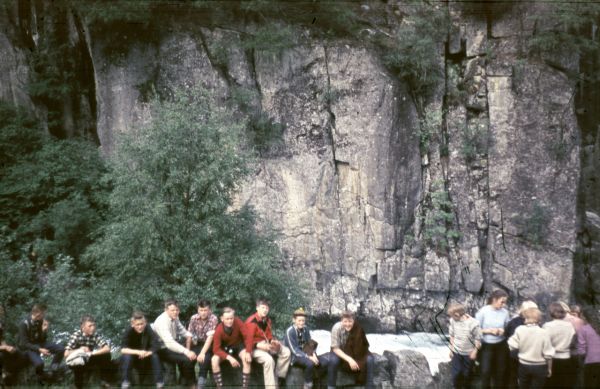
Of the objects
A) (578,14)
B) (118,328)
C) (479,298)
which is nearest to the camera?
(118,328)

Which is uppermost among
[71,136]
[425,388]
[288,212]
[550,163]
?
[71,136]

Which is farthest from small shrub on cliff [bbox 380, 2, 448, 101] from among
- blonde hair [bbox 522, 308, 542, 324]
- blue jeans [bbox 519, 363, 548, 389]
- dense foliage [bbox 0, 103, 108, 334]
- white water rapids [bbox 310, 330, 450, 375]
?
blue jeans [bbox 519, 363, 548, 389]

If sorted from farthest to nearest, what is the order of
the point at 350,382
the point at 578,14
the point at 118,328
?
the point at 578,14, the point at 118,328, the point at 350,382

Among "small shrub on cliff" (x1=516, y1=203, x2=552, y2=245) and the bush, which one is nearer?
"small shrub on cliff" (x1=516, y1=203, x2=552, y2=245)

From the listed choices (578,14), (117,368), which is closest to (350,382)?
(117,368)

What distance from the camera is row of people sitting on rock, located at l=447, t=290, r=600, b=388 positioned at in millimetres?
8523

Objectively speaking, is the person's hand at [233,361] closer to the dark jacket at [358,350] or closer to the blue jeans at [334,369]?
the blue jeans at [334,369]

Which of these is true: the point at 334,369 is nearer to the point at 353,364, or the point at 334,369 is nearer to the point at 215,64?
the point at 353,364

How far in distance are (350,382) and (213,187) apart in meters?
7.11

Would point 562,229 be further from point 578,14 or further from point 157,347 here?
point 157,347

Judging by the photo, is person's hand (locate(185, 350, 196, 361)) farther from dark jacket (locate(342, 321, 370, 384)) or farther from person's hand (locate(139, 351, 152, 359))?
dark jacket (locate(342, 321, 370, 384))

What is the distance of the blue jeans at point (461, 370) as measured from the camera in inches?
367

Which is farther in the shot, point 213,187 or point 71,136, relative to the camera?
point 71,136

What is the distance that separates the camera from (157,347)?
30.7 ft
